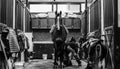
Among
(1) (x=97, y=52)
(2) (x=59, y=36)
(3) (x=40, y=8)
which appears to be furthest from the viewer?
(3) (x=40, y=8)

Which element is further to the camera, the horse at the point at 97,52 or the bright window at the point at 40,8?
the bright window at the point at 40,8

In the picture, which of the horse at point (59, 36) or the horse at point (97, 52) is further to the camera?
the horse at point (59, 36)

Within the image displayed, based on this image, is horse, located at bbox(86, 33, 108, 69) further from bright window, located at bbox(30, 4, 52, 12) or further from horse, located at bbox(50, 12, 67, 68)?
bright window, located at bbox(30, 4, 52, 12)

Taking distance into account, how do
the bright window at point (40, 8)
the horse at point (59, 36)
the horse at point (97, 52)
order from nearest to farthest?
the horse at point (97, 52) < the horse at point (59, 36) < the bright window at point (40, 8)

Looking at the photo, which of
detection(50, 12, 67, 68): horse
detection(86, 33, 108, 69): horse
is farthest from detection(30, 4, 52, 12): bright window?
detection(86, 33, 108, 69): horse

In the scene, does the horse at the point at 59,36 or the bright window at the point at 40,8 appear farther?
the bright window at the point at 40,8

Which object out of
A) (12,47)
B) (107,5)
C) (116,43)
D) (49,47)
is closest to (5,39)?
(12,47)

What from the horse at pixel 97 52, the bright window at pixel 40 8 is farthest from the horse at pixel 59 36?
the bright window at pixel 40 8

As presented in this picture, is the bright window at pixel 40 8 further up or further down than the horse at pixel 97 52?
further up

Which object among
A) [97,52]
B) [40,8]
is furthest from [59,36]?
[40,8]

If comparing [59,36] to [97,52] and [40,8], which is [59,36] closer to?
[97,52]

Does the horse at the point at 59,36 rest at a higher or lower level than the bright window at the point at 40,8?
lower

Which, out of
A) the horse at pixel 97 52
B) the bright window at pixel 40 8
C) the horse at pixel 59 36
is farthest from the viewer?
the bright window at pixel 40 8

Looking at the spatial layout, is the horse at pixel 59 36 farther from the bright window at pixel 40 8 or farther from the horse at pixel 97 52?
the bright window at pixel 40 8
